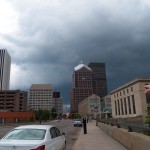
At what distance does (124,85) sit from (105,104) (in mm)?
61284

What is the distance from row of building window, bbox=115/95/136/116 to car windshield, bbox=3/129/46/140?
315ft

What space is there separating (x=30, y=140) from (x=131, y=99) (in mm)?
98430

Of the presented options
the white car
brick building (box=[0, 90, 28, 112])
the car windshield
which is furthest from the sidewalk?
brick building (box=[0, 90, 28, 112])

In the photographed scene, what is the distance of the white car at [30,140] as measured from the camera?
777 cm

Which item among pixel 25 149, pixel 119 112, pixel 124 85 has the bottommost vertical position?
pixel 25 149

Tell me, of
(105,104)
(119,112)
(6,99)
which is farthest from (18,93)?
(119,112)

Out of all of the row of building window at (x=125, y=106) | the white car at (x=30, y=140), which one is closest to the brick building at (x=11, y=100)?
the row of building window at (x=125, y=106)

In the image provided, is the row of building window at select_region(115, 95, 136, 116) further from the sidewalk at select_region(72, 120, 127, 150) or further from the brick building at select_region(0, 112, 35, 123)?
the sidewalk at select_region(72, 120, 127, 150)

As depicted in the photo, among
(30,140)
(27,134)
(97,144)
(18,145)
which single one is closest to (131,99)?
(97,144)

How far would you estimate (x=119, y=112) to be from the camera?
12362cm

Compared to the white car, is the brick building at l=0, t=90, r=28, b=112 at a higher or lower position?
higher

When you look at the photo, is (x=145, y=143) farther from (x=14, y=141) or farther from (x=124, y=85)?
(x=124, y=85)

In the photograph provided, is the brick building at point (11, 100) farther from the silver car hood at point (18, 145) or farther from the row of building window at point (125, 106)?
the silver car hood at point (18, 145)

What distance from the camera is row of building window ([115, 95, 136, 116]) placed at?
103000mm
